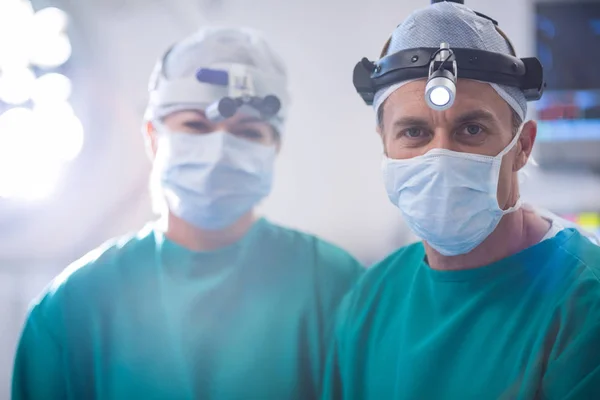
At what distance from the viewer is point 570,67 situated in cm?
136

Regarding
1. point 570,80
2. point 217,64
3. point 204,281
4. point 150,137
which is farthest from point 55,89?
point 570,80

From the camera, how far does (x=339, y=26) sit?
4.58 ft

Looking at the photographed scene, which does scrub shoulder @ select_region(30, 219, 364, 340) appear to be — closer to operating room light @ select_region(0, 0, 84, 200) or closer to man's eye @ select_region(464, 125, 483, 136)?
operating room light @ select_region(0, 0, 84, 200)

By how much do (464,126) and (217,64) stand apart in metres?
0.62

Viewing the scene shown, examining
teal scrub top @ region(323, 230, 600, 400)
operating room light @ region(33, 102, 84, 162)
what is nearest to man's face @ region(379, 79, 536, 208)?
teal scrub top @ region(323, 230, 600, 400)

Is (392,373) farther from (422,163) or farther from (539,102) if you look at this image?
(539,102)

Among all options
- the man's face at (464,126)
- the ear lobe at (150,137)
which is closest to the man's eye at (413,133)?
the man's face at (464,126)

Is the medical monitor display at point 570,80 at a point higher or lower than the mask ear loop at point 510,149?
higher

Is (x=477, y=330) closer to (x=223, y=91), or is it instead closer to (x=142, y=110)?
(x=223, y=91)

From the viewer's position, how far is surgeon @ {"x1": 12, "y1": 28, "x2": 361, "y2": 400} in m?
1.32

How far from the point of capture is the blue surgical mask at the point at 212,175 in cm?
133

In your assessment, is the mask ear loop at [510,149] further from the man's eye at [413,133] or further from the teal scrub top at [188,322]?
the teal scrub top at [188,322]

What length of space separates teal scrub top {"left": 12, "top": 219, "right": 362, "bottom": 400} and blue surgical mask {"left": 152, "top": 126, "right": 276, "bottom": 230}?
9cm

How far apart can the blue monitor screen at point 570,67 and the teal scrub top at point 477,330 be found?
369 millimetres
